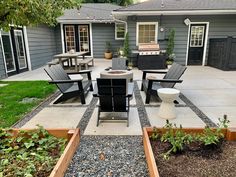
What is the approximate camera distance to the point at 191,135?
8.48ft

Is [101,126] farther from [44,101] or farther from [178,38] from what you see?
[178,38]

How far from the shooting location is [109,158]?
8.30 feet

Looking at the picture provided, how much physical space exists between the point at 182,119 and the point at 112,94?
1.44 m

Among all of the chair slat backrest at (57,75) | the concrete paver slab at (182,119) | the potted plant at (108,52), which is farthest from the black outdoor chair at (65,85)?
the potted plant at (108,52)

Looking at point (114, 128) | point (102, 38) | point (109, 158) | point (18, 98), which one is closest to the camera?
point (109, 158)

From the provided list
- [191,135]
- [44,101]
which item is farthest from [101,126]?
[44,101]

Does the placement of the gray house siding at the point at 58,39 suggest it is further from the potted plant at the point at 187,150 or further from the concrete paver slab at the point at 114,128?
the potted plant at the point at 187,150

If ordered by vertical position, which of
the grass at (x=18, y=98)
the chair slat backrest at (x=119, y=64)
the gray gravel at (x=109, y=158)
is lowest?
the gray gravel at (x=109, y=158)

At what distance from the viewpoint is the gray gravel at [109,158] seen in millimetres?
2271

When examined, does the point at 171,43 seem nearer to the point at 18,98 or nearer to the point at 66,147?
the point at 18,98

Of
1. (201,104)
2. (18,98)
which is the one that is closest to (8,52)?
(18,98)

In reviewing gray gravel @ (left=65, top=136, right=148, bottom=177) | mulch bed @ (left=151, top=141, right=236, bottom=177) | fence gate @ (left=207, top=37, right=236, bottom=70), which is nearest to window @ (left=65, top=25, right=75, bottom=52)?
fence gate @ (left=207, top=37, right=236, bottom=70)

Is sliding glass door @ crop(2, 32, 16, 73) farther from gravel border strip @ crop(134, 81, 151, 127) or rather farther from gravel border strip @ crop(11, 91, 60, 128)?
gravel border strip @ crop(134, 81, 151, 127)

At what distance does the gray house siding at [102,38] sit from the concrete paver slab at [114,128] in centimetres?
1063
